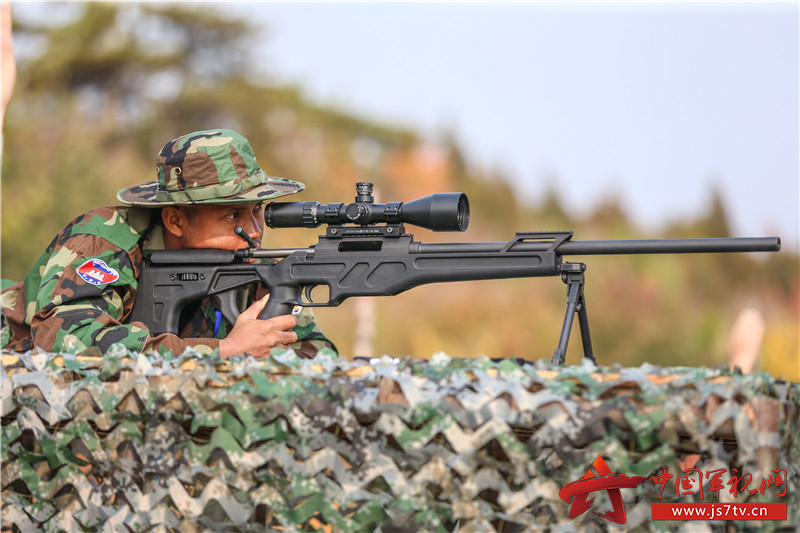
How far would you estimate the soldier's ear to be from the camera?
4.26 meters

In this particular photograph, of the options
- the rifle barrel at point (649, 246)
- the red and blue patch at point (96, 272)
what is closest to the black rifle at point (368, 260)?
the rifle barrel at point (649, 246)

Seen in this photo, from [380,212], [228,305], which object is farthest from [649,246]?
[228,305]

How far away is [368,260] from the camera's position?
12.6ft

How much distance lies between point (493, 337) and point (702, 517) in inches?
667

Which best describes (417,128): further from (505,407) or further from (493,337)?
(505,407)

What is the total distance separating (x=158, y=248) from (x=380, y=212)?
1.20 m

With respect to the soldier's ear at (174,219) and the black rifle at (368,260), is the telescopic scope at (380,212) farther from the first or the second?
the soldier's ear at (174,219)

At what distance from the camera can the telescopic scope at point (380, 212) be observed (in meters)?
3.61

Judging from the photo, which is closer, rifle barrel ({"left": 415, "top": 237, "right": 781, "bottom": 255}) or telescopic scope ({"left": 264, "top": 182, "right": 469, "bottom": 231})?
rifle barrel ({"left": 415, "top": 237, "right": 781, "bottom": 255})

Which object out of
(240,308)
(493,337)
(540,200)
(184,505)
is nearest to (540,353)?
(493,337)

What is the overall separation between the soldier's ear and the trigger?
1.25 ft

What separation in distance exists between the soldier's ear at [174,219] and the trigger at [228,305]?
15.0 inches

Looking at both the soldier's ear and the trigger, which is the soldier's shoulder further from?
the trigger

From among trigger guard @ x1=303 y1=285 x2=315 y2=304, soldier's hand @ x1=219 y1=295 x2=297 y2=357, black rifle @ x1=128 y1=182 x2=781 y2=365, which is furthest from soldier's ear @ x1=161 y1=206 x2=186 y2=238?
soldier's hand @ x1=219 y1=295 x2=297 y2=357
